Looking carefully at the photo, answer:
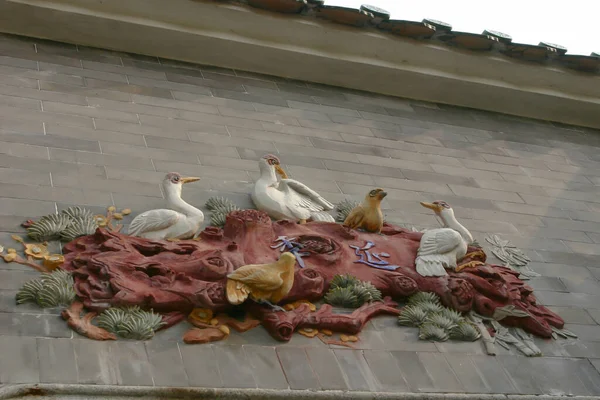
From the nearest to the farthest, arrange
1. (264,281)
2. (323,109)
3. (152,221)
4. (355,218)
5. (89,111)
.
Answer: (264,281)
(152,221)
(355,218)
(89,111)
(323,109)

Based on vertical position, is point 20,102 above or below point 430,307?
below

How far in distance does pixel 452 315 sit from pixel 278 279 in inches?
48.7

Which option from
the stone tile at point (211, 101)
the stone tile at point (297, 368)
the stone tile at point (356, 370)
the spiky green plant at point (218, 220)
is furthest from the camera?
the stone tile at point (211, 101)

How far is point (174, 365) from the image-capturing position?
14.4 feet

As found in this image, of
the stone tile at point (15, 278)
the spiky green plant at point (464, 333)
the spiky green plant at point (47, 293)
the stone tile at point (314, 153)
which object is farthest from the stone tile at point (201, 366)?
the stone tile at point (314, 153)

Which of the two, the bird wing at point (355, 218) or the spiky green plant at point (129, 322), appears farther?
the bird wing at point (355, 218)

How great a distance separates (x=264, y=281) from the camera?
486 centimetres

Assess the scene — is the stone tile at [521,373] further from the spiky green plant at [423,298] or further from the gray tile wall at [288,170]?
the spiky green plant at [423,298]

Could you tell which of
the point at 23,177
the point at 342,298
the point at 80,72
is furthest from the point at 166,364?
the point at 80,72

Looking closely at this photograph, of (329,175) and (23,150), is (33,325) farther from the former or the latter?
(329,175)

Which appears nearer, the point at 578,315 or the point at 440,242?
the point at 440,242

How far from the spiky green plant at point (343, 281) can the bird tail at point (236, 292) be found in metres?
0.71

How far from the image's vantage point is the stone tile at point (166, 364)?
14.0 ft

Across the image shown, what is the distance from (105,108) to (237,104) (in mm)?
1266
